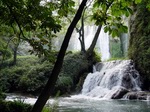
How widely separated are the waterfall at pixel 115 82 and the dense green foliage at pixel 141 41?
1.68ft

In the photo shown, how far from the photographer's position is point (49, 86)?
3.53 m

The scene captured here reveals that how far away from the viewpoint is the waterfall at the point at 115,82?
14938 millimetres

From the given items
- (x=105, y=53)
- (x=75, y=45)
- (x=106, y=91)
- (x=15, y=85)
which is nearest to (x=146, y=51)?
(x=106, y=91)

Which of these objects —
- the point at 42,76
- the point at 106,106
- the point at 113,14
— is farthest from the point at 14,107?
the point at 42,76

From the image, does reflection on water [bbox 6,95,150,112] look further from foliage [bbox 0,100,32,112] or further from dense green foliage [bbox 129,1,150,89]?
dense green foliage [bbox 129,1,150,89]

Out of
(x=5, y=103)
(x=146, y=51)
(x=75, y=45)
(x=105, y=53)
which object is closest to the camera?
(x=5, y=103)

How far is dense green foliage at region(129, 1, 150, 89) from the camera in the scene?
53.2 feet

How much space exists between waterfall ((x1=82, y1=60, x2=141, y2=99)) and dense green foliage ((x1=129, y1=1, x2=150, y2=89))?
20.2 inches

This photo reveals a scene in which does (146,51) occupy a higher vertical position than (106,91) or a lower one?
higher

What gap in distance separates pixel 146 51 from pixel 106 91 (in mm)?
3812

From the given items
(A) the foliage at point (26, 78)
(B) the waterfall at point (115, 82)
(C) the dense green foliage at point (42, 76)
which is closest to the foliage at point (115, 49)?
(C) the dense green foliage at point (42, 76)

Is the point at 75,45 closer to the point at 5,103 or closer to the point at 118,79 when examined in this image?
the point at 118,79

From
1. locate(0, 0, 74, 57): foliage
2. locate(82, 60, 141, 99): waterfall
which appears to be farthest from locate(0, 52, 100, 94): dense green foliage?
locate(0, 0, 74, 57): foliage

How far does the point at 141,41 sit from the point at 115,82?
371 centimetres
